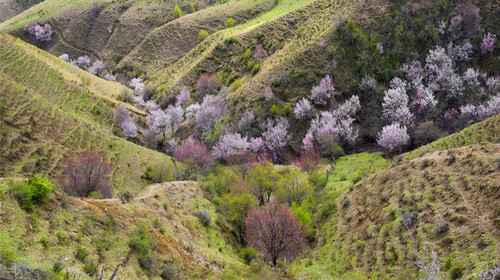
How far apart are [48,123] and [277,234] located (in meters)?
25.9

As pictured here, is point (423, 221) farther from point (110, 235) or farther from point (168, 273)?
point (110, 235)

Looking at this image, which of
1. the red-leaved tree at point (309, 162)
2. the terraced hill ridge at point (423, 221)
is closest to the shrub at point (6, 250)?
the terraced hill ridge at point (423, 221)

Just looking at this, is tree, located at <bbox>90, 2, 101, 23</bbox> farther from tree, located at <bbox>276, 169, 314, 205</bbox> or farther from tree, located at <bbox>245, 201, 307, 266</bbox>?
tree, located at <bbox>245, 201, 307, 266</bbox>

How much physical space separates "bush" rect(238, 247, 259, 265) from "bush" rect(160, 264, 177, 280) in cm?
871

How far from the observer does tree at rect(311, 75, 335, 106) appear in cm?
5147

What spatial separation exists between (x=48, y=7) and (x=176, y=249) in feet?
395

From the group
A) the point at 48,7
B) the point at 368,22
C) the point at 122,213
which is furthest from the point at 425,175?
the point at 48,7

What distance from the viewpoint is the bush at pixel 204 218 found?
23.4m

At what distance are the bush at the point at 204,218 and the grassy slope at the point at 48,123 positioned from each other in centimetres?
1269

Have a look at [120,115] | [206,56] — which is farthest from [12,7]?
[120,115]

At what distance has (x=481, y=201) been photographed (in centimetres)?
1401

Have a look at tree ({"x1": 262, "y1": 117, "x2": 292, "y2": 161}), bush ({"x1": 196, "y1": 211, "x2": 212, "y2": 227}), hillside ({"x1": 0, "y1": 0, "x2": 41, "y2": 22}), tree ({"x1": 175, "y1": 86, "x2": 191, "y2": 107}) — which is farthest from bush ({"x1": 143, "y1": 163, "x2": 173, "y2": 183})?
hillside ({"x1": 0, "y1": 0, "x2": 41, "y2": 22})

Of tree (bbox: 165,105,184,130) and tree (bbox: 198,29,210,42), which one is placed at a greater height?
tree (bbox: 198,29,210,42)

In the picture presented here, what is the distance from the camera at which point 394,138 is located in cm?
4238
